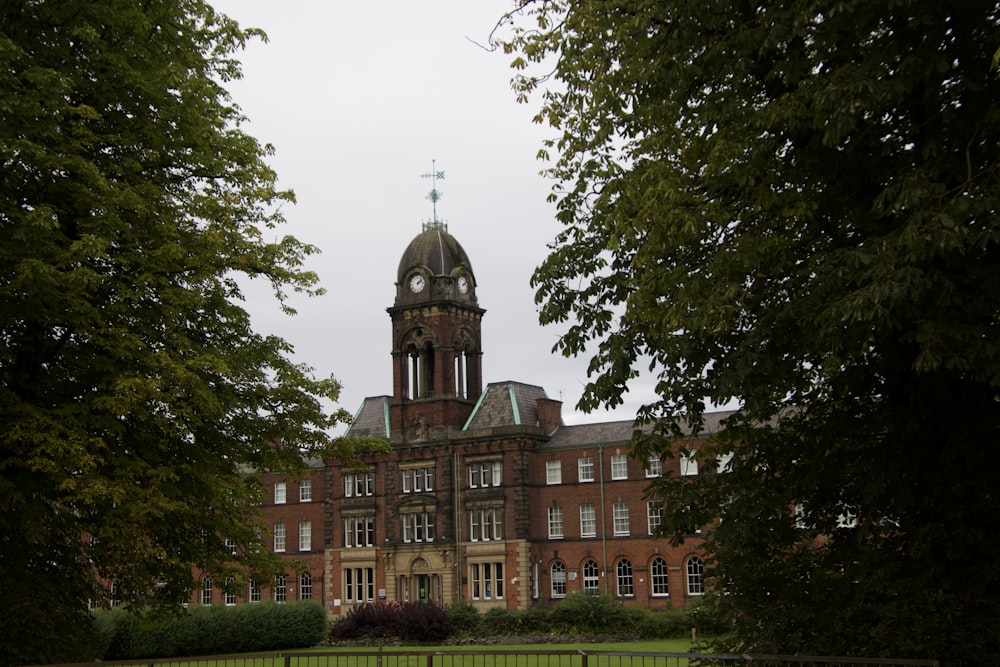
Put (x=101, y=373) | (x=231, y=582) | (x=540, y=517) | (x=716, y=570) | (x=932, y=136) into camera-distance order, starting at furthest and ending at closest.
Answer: (x=540, y=517) < (x=231, y=582) < (x=101, y=373) < (x=716, y=570) < (x=932, y=136)

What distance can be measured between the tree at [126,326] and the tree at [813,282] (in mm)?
6467

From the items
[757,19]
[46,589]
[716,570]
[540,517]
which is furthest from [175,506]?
[540,517]

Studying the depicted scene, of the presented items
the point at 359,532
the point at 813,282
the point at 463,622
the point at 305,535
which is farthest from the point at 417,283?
the point at 813,282

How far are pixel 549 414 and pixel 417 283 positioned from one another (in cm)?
1229

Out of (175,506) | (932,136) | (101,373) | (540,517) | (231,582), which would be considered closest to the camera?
(932,136)

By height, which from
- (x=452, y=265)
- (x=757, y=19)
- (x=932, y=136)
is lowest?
(x=932, y=136)

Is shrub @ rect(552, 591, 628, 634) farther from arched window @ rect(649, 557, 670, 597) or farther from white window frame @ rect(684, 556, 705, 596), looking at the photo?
arched window @ rect(649, 557, 670, 597)

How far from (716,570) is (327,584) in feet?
184

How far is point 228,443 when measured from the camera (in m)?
20.0

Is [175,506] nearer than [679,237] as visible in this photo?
No

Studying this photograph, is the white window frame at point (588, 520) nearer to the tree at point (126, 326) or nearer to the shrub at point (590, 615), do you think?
the shrub at point (590, 615)

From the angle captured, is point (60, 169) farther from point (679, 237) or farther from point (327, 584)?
point (327, 584)

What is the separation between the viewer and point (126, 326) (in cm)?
1798

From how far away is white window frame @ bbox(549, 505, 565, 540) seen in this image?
205 ft
